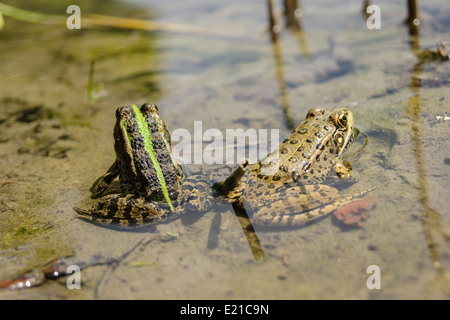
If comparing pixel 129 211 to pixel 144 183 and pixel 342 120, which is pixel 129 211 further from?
pixel 342 120

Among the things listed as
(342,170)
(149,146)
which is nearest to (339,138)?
(342,170)

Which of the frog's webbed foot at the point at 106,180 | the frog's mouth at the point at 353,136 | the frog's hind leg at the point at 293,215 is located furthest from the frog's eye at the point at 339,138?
the frog's webbed foot at the point at 106,180

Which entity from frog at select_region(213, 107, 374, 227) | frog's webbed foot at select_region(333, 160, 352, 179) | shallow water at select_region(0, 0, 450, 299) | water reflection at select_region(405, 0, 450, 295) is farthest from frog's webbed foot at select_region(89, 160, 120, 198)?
water reflection at select_region(405, 0, 450, 295)

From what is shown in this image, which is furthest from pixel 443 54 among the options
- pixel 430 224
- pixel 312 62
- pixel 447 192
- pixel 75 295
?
pixel 75 295

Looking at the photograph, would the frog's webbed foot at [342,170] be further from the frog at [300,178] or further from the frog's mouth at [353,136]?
the frog's mouth at [353,136]

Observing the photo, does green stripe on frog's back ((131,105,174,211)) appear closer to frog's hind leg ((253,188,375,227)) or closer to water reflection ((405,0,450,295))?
frog's hind leg ((253,188,375,227))
